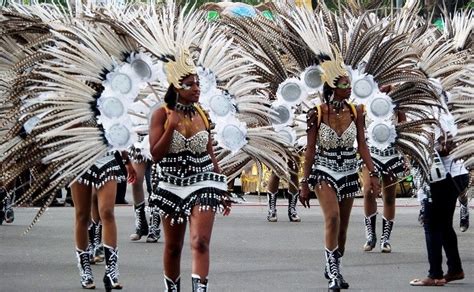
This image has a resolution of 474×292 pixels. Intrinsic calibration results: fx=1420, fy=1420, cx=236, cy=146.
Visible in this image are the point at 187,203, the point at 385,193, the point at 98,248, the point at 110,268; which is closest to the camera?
the point at 187,203

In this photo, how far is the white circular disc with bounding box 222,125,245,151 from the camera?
35.2ft

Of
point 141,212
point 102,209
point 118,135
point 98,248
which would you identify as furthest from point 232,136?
point 141,212

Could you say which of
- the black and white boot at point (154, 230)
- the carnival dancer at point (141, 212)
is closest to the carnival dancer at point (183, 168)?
the carnival dancer at point (141, 212)

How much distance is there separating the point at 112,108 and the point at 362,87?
3.28m

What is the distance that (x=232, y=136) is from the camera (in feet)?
35.3

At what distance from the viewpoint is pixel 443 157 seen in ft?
42.1

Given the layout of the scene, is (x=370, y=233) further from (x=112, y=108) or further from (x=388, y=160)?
(x=112, y=108)

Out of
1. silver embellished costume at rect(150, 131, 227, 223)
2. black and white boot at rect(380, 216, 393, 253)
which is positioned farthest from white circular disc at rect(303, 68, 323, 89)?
black and white boot at rect(380, 216, 393, 253)

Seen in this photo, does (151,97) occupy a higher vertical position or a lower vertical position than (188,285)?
higher

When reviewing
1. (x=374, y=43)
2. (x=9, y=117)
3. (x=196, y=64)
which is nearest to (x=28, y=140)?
(x=9, y=117)

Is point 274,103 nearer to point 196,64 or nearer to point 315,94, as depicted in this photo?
point 315,94

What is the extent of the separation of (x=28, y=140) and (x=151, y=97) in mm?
1219

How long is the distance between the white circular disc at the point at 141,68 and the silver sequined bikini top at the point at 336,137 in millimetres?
2232

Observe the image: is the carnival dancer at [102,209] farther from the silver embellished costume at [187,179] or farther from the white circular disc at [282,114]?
the silver embellished costume at [187,179]
